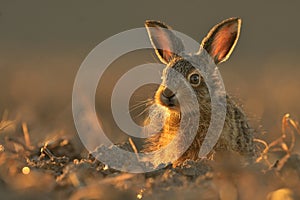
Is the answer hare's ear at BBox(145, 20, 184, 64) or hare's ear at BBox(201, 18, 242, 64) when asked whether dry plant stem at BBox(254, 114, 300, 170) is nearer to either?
hare's ear at BBox(201, 18, 242, 64)

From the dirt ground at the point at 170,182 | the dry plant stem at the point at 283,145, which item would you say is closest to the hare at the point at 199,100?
the dry plant stem at the point at 283,145

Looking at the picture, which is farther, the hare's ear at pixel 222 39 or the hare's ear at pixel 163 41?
the hare's ear at pixel 163 41

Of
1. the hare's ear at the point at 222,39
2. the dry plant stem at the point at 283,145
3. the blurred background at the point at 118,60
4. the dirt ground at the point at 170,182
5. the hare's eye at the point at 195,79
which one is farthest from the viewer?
the blurred background at the point at 118,60

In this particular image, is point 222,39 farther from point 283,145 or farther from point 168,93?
point 283,145

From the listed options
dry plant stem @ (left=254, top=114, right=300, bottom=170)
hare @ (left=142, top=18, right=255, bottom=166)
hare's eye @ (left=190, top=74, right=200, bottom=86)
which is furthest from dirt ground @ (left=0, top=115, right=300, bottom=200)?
hare's eye @ (left=190, top=74, right=200, bottom=86)

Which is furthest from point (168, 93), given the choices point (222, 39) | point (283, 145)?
point (283, 145)

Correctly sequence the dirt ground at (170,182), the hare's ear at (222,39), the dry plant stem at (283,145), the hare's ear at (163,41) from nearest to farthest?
1. the dirt ground at (170,182)
2. the dry plant stem at (283,145)
3. the hare's ear at (222,39)
4. the hare's ear at (163,41)

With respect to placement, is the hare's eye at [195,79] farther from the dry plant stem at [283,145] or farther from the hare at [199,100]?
the dry plant stem at [283,145]
